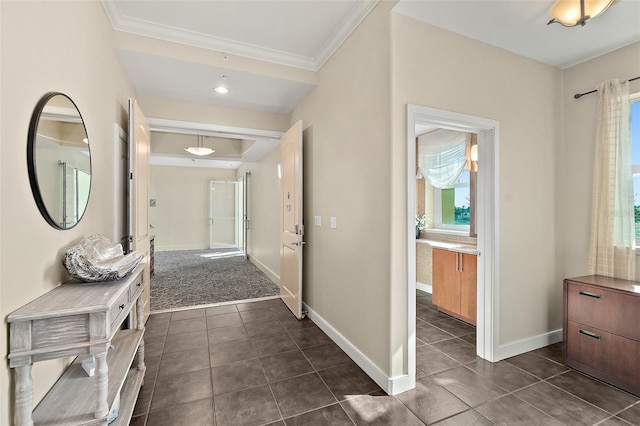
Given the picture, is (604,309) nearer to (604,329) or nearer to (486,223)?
(604,329)

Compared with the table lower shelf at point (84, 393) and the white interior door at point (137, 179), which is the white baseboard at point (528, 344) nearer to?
the table lower shelf at point (84, 393)

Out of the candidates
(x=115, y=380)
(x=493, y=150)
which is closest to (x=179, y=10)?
(x=115, y=380)

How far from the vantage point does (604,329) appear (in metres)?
2.27

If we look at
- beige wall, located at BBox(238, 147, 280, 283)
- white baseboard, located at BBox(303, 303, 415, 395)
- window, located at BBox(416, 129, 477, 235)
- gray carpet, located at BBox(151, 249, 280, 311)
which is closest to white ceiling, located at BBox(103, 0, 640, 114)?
window, located at BBox(416, 129, 477, 235)

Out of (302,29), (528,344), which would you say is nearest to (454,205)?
(528,344)

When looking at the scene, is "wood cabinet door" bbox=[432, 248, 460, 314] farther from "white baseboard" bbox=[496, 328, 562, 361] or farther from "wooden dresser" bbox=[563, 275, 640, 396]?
"wooden dresser" bbox=[563, 275, 640, 396]

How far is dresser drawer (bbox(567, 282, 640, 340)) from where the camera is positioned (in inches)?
84.0

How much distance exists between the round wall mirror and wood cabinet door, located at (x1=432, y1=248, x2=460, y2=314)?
3496 mm

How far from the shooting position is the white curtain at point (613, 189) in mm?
2461

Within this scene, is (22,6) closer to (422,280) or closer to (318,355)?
(318,355)

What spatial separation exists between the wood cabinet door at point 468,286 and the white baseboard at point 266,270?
2.91 metres

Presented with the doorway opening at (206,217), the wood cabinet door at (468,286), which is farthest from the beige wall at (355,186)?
the wood cabinet door at (468,286)

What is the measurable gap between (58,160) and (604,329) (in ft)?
12.5

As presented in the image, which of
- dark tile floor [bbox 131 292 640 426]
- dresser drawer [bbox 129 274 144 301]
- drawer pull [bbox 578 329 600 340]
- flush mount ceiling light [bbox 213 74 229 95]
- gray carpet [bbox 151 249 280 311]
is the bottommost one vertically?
dark tile floor [bbox 131 292 640 426]
